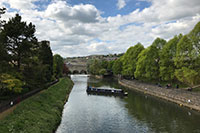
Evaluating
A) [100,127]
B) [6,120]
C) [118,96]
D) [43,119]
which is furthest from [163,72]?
[6,120]

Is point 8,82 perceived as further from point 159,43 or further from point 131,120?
point 159,43

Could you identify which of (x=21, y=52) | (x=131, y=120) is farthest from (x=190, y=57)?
(x=21, y=52)

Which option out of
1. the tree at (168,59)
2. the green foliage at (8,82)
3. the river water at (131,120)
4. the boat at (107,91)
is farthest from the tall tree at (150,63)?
the green foliage at (8,82)

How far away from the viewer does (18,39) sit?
30859 millimetres

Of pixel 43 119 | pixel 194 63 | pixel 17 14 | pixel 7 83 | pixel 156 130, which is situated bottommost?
pixel 156 130

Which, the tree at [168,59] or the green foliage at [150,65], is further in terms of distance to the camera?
the green foliage at [150,65]

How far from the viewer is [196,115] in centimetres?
3014

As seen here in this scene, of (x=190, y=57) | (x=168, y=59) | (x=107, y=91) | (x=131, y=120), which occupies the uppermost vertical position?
(x=168, y=59)

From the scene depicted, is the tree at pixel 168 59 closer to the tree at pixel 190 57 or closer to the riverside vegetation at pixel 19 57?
the tree at pixel 190 57

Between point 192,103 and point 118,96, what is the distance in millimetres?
21197

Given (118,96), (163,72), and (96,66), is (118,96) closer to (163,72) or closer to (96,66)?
(163,72)

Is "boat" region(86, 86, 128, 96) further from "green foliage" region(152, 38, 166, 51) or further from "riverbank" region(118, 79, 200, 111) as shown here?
"green foliage" region(152, 38, 166, 51)

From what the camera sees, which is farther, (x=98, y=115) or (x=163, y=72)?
(x=163, y=72)

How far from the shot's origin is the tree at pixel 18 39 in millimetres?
29125
